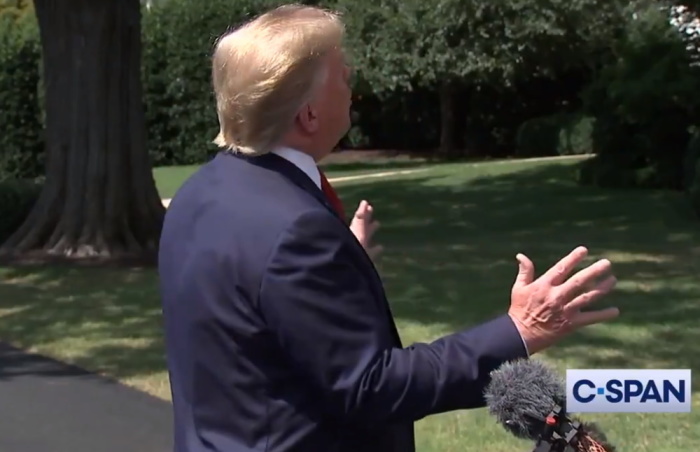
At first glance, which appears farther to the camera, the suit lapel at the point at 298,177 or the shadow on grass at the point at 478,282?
the shadow on grass at the point at 478,282

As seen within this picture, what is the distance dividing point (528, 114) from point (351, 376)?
29.5 m

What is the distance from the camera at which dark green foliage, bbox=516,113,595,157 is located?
1043 inches

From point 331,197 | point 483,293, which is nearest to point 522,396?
point 331,197

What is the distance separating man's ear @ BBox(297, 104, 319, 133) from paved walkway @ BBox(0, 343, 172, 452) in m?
4.36

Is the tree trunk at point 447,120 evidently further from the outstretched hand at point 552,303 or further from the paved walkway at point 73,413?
the outstretched hand at point 552,303

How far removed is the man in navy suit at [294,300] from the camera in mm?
2098

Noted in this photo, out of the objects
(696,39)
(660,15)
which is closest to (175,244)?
(696,39)

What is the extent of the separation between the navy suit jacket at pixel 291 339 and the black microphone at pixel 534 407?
0.09 feet

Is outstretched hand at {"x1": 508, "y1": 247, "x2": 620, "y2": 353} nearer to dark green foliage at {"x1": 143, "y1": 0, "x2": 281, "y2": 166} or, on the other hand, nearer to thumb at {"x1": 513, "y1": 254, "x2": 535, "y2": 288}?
thumb at {"x1": 513, "y1": 254, "x2": 535, "y2": 288}

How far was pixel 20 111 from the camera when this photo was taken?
93.0 feet

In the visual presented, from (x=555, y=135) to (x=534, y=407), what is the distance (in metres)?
25.6

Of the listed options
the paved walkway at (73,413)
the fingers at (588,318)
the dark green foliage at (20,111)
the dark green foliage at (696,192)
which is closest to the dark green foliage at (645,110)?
the dark green foliage at (696,192)

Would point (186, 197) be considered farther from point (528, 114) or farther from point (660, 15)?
point (528, 114)

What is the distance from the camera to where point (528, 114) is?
31.1m
